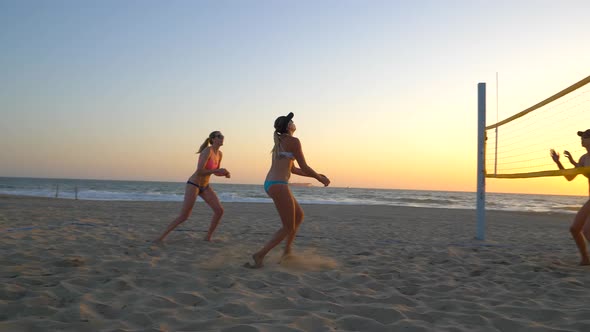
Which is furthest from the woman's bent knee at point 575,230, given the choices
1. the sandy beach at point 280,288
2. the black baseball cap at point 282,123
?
the black baseball cap at point 282,123

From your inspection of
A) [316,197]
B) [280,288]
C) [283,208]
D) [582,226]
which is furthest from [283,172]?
[316,197]

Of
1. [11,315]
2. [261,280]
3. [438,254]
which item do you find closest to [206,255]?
[261,280]

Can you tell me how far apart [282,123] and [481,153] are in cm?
412

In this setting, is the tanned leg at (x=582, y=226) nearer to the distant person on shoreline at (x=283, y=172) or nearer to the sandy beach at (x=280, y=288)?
the sandy beach at (x=280, y=288)

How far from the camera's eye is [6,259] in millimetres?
3496

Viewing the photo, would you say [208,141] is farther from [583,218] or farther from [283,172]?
[583,218]

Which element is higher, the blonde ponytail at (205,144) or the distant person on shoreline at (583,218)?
the blonde ponytail at (205,144)

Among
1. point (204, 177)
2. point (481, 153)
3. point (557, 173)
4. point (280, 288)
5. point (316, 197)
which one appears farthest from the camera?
point (316, 197)

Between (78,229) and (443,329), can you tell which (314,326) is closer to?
(443,329)

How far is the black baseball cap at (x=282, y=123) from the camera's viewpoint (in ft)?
11.3

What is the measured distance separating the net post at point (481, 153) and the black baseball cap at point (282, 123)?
13.3 feet

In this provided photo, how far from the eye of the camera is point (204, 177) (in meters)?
4.83

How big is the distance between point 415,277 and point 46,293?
2.69 metres

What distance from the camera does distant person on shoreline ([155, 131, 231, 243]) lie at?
464 centimetres
